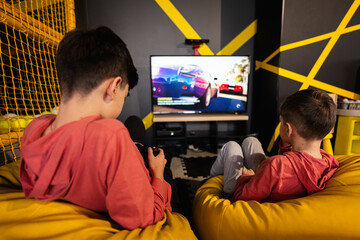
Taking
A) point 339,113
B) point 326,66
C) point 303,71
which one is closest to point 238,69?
point 303,71

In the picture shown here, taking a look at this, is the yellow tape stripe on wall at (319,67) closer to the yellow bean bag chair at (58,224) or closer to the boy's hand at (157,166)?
the boy's hand at (157,166)

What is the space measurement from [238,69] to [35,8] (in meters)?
2.37

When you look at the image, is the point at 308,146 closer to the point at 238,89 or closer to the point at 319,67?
the point at 238,89

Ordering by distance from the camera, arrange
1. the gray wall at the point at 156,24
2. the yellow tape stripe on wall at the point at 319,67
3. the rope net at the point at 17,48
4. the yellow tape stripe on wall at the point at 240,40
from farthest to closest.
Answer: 1. the yellow tape stripe on wall at the point at 240,40
2. the gray wall at the point at 156,24
3. the yellow tape stripe on wall at the point at 319,67
4. the rope net at the point at 17,48

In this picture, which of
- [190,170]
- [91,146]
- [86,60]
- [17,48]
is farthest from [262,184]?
[17,48]

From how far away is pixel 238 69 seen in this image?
8.91 feet

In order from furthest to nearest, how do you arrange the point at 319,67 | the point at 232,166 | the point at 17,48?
the point at 319,67, the point at 17,48, the point at 232,166

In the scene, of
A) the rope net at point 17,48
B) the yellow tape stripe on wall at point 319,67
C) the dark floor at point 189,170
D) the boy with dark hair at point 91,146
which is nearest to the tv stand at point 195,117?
the dark floor at point 189,170

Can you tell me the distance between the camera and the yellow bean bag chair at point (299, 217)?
62 cm

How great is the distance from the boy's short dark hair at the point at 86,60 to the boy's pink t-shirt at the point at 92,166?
0.12 meters

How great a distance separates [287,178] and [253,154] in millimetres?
412

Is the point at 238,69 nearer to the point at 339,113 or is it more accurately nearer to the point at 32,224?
the point at 339,113

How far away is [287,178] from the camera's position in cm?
78

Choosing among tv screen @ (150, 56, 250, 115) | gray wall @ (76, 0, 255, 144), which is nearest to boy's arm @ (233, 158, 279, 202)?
tv screen @ (150, 56, 250, 115)
